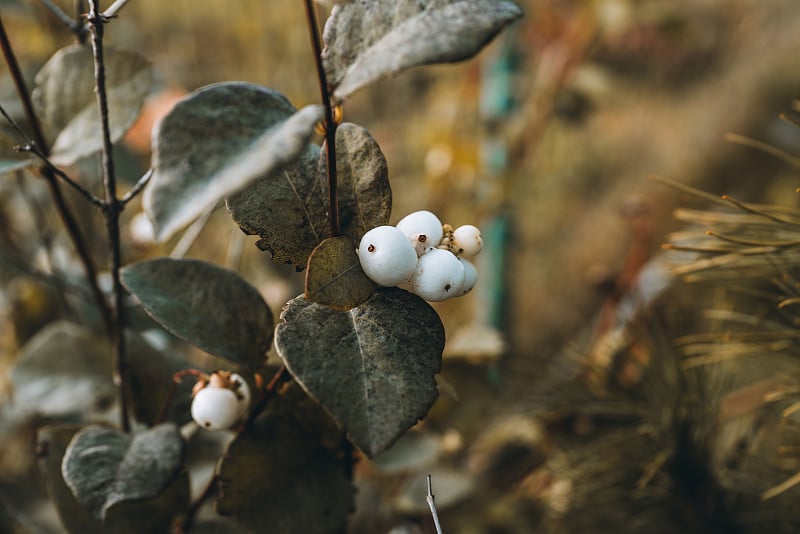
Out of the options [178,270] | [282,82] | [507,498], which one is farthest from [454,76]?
[178,270]

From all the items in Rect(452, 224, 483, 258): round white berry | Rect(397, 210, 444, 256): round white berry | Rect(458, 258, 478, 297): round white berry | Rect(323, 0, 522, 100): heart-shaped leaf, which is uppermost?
Rect(323, 0, 522, 100): heart-shaped leaf

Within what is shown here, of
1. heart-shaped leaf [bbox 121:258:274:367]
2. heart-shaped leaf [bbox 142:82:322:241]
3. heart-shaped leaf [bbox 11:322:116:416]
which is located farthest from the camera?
heart-shaped leaf [bbox 11:322:116:416]

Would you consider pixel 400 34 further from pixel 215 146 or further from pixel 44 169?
pixel 44 169

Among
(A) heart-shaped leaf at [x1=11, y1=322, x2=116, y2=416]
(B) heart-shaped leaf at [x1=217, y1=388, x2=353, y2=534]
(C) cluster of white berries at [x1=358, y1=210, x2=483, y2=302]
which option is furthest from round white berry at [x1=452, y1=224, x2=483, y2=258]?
(A) heart-shaped leaf at [x1=11, y1=322, x2=116, y2=416]

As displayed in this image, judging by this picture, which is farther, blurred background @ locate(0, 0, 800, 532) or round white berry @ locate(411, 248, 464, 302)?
blurred background @ locate(0, 0, 800, 532)

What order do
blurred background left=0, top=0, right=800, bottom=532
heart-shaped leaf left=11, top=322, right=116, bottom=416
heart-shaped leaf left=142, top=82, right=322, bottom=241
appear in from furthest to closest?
A: blurred background left=0, top=0, right=800, bottom=532 < heart-shaped leaf left=11, top=322, right=116, bottom=416 < heart-shaped leaf left=142, top=82, right=322, bottom=241

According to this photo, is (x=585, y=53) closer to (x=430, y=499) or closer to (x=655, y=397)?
(x=655, y=397)

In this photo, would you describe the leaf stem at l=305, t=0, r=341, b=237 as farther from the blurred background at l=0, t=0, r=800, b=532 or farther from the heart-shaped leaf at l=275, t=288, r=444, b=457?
the blurred background at l=0, t=0, r=800, b=532
